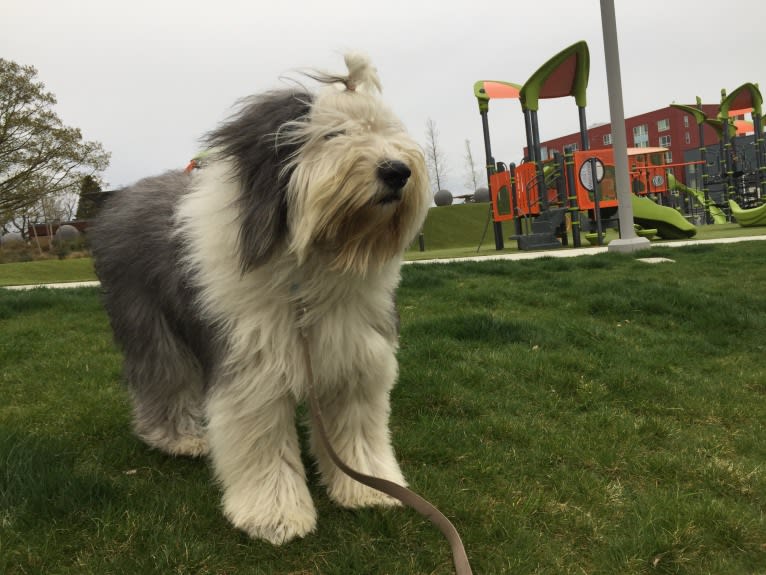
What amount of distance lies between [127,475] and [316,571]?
119 centimetres

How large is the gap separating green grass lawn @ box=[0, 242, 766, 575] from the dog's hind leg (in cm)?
10

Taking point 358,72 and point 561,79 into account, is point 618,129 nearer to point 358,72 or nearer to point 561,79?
point 561,79

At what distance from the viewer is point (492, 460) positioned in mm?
2943

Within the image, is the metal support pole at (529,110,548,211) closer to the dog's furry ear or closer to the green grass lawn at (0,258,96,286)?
the green grass lawn at (0,258,96,286)

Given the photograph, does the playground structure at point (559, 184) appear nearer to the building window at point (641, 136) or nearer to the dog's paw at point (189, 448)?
the dog's paw at point (189, 448)

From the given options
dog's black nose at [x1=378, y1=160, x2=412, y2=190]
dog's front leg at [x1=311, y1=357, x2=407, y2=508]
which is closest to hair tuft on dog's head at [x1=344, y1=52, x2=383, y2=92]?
dog's black nose at [x1=378, y1=160, x2=412, y2=190]

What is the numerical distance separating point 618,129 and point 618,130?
2 cm

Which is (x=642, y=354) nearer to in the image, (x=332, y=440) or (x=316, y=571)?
(x=332, y=440)

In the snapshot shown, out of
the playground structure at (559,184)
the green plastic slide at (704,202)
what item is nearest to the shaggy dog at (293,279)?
the playground structure at (559,184)

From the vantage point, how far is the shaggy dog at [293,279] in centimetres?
208

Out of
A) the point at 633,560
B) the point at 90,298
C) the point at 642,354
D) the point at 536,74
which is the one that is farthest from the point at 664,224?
the point at 633,560

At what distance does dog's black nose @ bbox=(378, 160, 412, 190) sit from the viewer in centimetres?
202

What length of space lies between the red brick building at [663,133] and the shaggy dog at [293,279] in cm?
5724

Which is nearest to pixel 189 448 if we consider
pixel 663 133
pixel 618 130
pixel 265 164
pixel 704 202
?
pixel 265 164
